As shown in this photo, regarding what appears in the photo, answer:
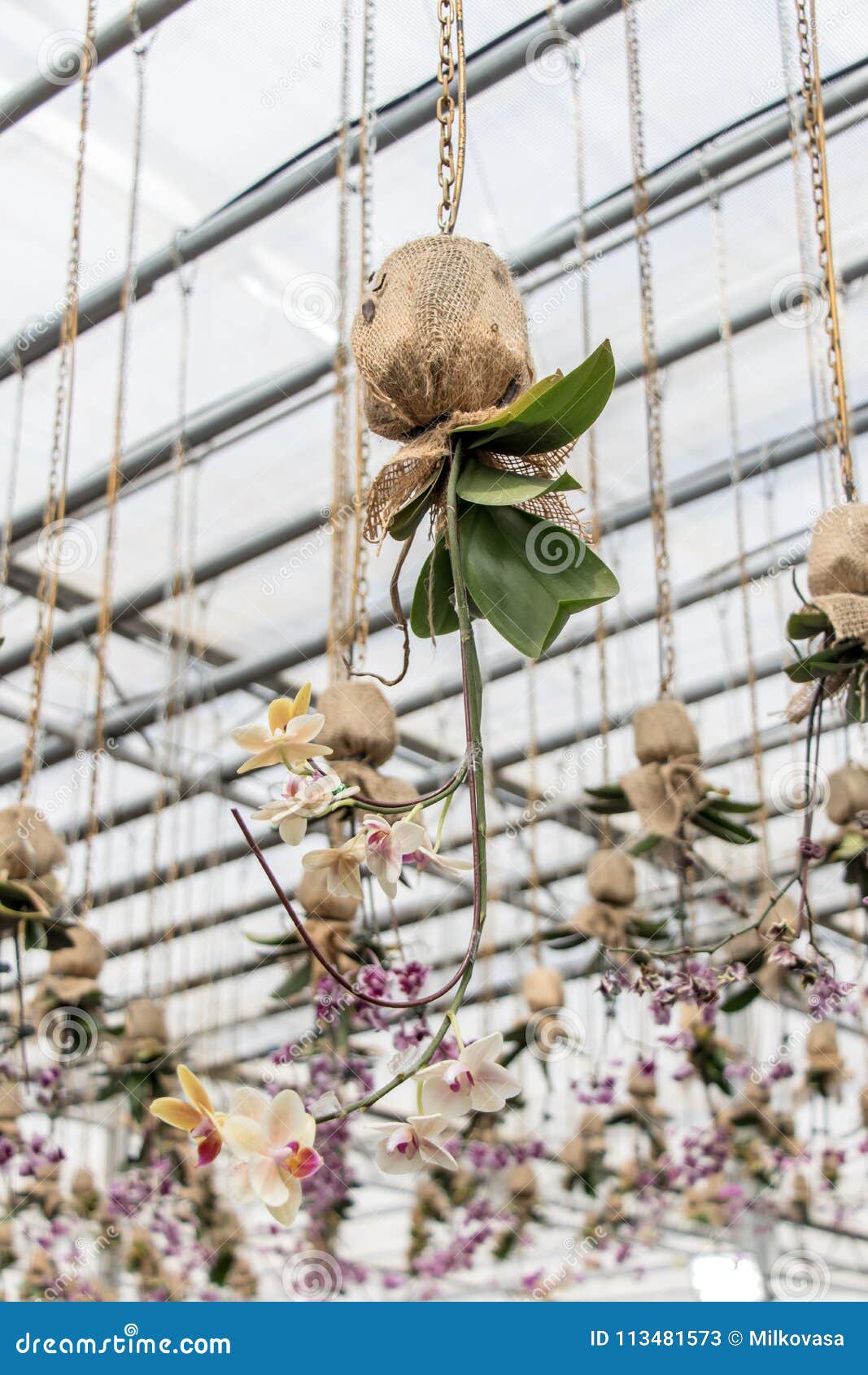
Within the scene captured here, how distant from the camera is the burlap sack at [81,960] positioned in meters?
2.24

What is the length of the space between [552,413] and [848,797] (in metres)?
1.25

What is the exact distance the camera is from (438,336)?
34.0 inches

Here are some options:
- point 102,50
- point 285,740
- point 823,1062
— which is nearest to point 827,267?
point 285,740

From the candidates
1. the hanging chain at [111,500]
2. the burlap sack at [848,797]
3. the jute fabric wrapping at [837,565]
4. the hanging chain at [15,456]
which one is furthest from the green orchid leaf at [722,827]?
the hanging chain at [15,456]

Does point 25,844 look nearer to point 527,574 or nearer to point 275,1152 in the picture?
point 527,574

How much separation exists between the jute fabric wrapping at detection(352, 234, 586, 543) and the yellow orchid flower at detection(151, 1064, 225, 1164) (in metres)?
0.38

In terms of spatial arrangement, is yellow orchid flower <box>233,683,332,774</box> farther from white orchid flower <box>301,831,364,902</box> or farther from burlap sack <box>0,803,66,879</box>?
burlap sack <box>0,803,66,879</box>

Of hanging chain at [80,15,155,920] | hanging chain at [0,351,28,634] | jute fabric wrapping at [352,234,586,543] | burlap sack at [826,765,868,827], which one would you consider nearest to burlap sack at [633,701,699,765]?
burlap sack at [826,765,868,827]

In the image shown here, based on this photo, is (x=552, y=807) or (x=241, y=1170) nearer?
(x=241, y=1170)

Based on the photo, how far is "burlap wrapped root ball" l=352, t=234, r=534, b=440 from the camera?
34.1 inches
